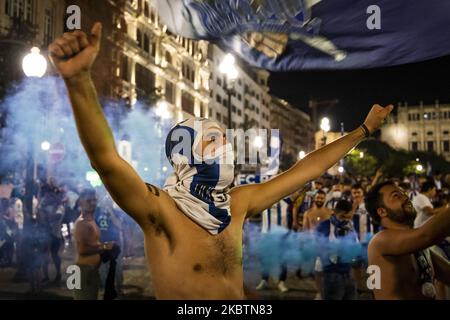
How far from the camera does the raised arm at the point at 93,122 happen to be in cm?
175

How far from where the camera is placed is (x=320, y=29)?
747 centimetres

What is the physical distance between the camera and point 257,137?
1071 centimetres

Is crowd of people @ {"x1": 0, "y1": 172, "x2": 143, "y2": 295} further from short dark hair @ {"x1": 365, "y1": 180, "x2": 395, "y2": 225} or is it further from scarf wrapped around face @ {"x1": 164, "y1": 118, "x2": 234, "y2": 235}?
scarf wrapped around face @ {"x1": 164, "y1": 118, "x2": 234, "y2": 235}

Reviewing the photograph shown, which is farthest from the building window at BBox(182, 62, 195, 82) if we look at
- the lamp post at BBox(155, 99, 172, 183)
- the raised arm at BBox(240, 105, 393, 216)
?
the raised arm at BBox(240, 105, 393, 216)

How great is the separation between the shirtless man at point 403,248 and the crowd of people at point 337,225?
7.0 inches

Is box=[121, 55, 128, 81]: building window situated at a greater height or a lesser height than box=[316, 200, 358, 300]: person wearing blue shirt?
greater

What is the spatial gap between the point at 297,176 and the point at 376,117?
645mm

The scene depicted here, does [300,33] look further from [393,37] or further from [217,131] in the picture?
[217,131]

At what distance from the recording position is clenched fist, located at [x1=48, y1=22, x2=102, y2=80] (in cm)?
173

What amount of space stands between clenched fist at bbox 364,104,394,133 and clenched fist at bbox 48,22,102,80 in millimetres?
1814

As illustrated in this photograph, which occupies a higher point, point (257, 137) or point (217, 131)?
point (257, 137)
